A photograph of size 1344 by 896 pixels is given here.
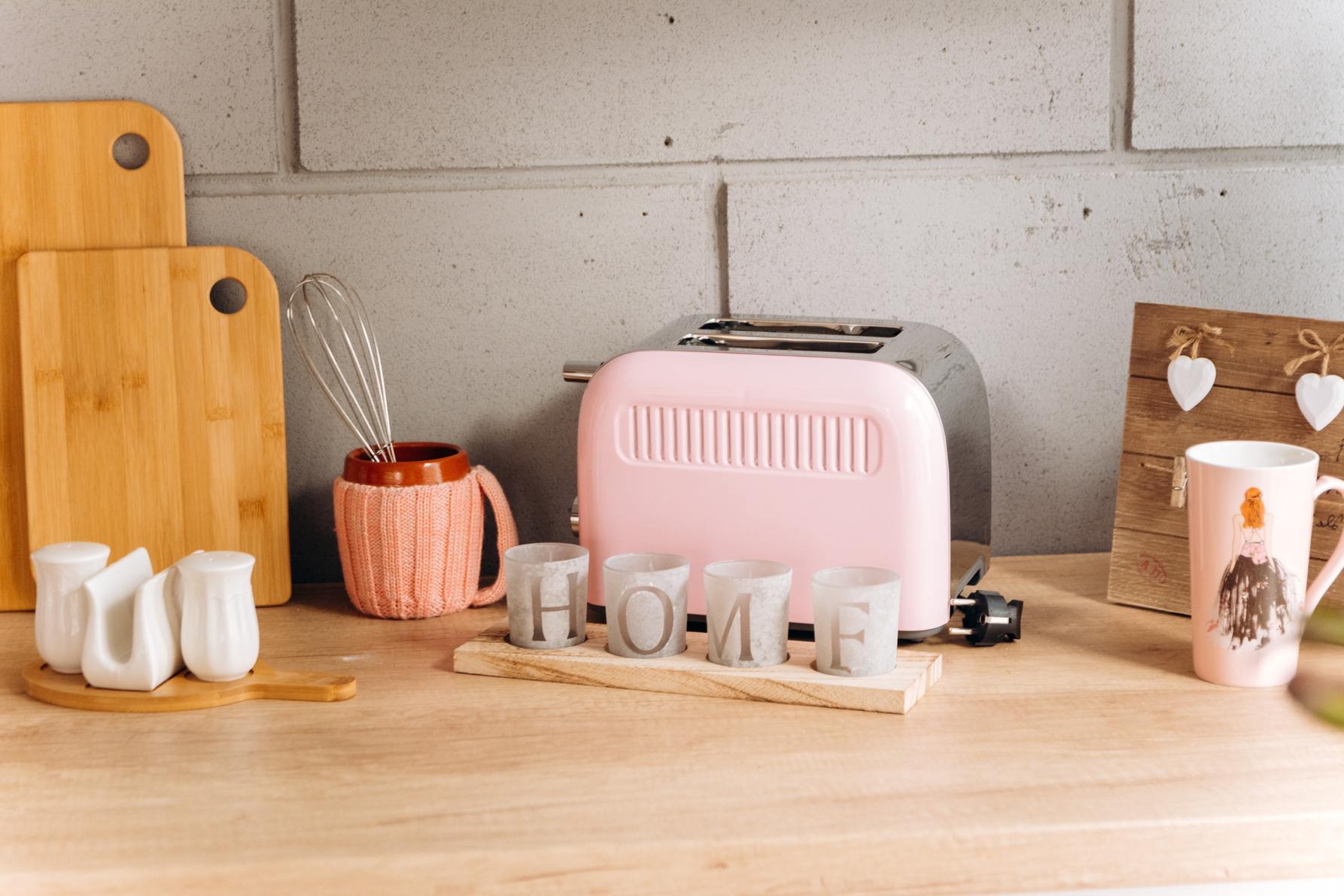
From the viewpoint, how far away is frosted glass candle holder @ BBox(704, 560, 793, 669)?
773 mm

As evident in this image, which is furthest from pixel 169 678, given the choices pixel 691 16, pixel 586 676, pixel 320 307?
pixel 691 16

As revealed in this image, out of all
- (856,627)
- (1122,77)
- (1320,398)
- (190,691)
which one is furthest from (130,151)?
(1320,398)

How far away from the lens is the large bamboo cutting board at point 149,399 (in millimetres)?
962

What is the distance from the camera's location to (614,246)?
1055 millimetres

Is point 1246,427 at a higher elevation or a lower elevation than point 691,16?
lower

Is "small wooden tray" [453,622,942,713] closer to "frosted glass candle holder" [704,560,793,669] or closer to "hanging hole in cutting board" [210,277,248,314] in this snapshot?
"frosted glass candle holder" [704,560,793,669]

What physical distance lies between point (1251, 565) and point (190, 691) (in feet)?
2.30

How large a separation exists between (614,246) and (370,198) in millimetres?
223

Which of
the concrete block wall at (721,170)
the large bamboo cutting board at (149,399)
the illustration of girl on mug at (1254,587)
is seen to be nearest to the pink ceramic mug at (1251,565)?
the illustration of girl on mug at (1254,587)

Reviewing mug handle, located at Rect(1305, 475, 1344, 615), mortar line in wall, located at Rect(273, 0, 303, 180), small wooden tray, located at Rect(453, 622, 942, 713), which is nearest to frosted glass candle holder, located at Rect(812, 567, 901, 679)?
small wooden tray, located at Rect(453, 622, 942, 713)

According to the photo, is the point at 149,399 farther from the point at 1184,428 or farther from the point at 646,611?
the point at 1184,428

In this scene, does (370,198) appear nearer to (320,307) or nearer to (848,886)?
(320,307)

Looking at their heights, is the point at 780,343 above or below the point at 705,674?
above

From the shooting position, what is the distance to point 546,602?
2.72 ft
